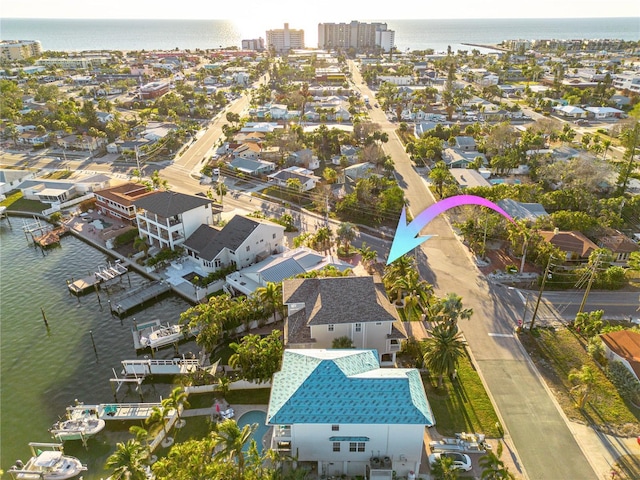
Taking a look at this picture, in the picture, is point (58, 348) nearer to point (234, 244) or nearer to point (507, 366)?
point (234, 244)

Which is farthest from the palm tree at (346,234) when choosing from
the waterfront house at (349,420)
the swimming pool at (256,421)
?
the waterfront house at (349,420)

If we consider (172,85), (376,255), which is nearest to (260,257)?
(376,255)

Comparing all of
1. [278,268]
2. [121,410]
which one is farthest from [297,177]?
[121,410]

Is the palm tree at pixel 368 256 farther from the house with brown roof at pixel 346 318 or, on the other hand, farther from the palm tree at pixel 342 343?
the palm tree at pixel 342 343

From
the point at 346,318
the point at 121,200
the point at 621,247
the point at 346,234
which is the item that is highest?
the point at 346,318

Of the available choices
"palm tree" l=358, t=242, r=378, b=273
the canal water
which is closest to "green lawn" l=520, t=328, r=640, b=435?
"palm tree" l=358, t=242, r=378, b=273

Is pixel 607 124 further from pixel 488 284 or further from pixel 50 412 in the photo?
pixel 50 412
